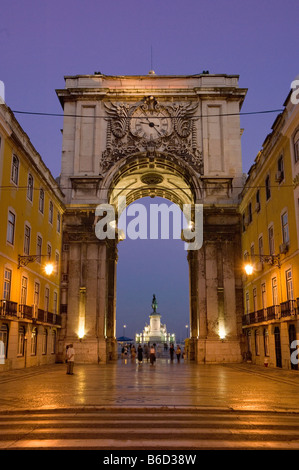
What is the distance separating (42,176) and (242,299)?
20.0m

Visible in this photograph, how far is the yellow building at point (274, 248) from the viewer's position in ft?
82.9

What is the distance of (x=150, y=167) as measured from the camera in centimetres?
4516

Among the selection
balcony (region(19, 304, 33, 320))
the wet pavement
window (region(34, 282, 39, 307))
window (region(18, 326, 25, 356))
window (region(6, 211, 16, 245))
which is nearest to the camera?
the wet pavement

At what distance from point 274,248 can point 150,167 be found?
19295 mm

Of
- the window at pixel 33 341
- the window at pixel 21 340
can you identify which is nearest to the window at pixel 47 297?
the window at pixel 33 341

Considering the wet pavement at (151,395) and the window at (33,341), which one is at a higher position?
the window at (33,341)

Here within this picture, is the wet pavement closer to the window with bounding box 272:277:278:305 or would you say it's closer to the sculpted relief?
the window with bounding box 272:277:278:305

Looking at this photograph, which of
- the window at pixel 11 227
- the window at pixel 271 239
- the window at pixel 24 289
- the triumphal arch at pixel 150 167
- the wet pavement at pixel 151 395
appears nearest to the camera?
the wet pavement at pixel 151 395

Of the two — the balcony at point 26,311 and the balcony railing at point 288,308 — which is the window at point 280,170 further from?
the balcony at point 26,311

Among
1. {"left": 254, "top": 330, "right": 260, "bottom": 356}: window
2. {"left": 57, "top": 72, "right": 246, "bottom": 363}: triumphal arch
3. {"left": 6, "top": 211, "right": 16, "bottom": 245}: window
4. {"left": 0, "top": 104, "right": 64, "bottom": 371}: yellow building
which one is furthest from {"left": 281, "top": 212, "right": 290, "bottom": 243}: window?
{"left": 6, "top": 211, "right": 16, "bottom": 245}: window

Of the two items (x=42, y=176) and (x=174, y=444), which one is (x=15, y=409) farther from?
(x=42, y=176)

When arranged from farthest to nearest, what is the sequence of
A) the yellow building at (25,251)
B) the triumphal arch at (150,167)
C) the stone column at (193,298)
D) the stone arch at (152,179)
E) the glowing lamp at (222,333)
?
the stone column at (193,298) < the stone arch at (152,179) < the triumphal arch at (150,167) < the glowing lamp at (222,333) < the yellow building at (25,251)

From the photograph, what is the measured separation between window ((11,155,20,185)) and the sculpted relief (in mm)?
15029

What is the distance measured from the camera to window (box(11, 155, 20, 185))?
26.9 meters
